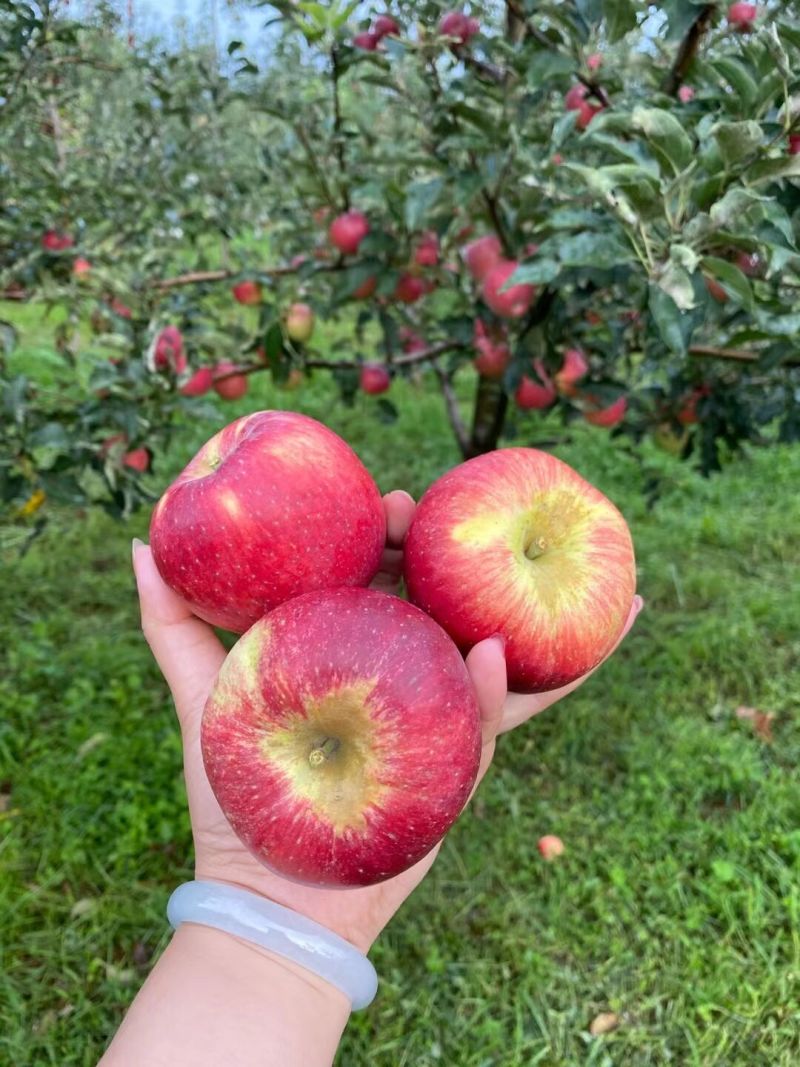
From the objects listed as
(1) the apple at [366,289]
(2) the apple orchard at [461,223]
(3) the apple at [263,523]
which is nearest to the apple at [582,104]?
(2) the apple orchard at [461,223]

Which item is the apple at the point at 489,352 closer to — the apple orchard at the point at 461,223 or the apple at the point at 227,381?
the apple orchard at the point at 461,223

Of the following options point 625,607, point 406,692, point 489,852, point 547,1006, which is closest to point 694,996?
point 547,1006

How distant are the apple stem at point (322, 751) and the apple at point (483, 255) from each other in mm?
1502

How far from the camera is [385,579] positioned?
1517 mm

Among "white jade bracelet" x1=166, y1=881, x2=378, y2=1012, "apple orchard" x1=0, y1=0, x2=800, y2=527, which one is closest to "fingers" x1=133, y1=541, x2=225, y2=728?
"white jade bracelet" x1=166, y1=881, x2=378, y2=1012

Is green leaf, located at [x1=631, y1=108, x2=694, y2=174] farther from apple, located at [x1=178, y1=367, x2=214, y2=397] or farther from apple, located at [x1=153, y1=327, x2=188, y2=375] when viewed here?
apple, located at [x1=178, y1=367, x2=214, y2=397]

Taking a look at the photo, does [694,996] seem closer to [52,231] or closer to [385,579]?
[385,579]

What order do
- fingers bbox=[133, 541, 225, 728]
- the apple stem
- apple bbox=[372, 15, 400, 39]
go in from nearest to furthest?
the apple stem → fingers bbox=[133, 541, 225, 728] → apple bbox=[372, 15, 400, 39]

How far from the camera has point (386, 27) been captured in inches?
76.8

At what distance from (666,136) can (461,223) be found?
109 cm

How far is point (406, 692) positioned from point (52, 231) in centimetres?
216

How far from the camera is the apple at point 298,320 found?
271cm

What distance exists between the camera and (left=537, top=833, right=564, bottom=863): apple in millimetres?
2158

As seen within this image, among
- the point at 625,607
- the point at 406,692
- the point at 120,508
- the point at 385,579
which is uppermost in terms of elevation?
the point at 406,692
